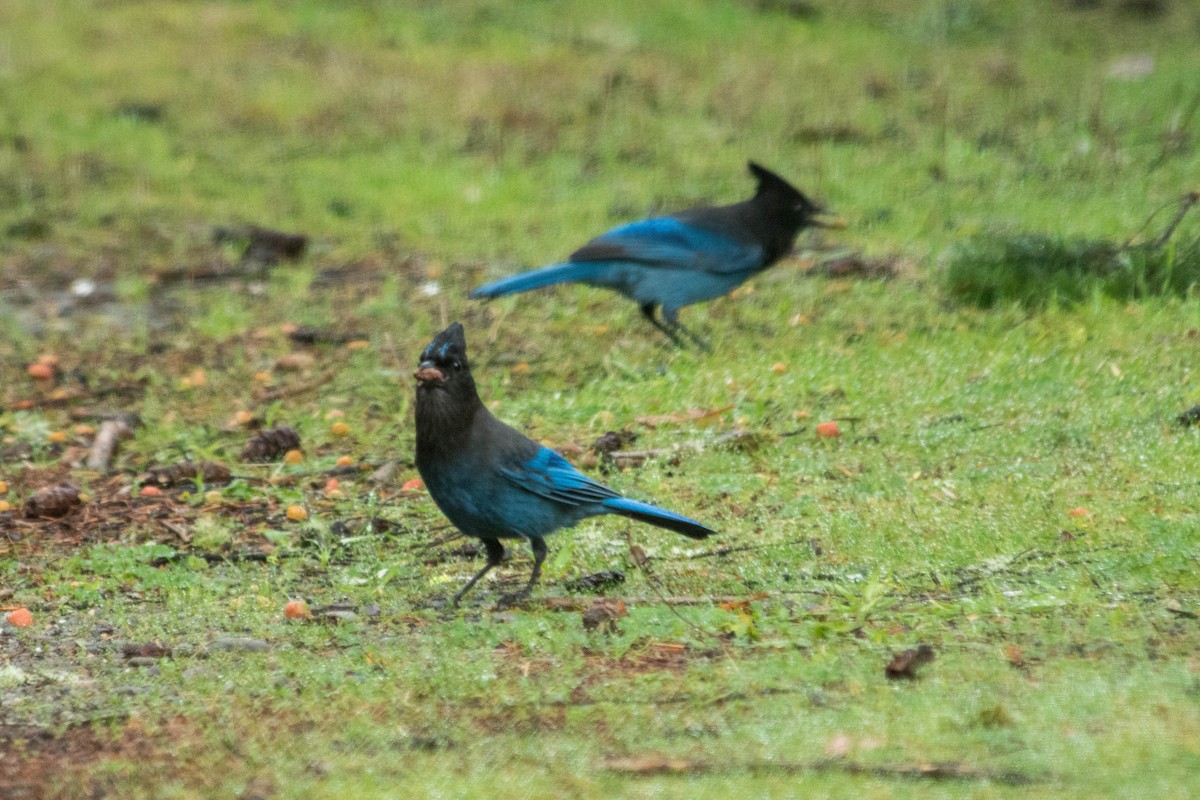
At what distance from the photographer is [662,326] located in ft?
27.7

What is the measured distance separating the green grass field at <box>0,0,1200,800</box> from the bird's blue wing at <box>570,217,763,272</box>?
15.1 inches

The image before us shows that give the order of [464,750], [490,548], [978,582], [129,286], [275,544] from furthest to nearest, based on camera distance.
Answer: [129,286] < [275,544] < [490,548] < [978,582] < [464,750]

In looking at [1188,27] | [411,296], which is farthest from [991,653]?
[1188,27]

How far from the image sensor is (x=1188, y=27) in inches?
568

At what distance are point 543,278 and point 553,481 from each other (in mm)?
2916

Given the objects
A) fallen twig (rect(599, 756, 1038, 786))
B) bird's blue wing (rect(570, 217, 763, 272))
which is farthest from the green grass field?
bird's blue wing (rect(570, 217, 763, 272))

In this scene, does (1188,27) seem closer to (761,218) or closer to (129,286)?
(761,218)

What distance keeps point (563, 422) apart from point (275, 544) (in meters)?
1.66

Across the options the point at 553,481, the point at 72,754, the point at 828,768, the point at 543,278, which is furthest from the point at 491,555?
the point at 543,278

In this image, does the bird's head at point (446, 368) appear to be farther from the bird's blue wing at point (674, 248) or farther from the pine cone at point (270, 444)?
the bird's blue wing at point (674, 248)

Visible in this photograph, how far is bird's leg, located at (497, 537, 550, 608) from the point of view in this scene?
5137mm

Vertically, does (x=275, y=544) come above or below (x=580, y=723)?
below

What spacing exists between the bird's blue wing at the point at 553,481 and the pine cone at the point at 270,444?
2101mm

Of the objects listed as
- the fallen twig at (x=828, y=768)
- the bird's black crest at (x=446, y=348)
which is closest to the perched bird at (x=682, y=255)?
the bird's black crest at (x=446, y=348)
